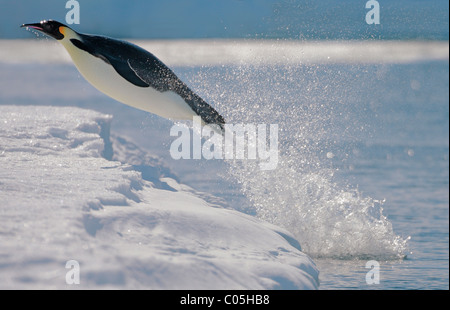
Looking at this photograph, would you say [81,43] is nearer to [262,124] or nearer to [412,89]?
[262,124]

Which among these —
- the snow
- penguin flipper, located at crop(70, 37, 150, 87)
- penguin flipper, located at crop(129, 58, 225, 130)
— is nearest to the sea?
penguin flipper, located at crop(129, 58, 225, 130)

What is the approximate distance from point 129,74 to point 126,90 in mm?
164

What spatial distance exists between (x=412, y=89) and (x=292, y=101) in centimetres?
1982

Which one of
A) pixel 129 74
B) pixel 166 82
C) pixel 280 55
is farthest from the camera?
pixel 280 55

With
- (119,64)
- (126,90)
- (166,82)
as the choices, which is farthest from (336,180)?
(119,64)

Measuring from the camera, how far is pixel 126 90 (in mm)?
6941

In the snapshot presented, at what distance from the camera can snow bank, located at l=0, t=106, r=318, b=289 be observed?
3605mm

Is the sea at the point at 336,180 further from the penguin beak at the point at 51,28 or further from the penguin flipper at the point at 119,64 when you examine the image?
the penguin beak at the point at 51,28

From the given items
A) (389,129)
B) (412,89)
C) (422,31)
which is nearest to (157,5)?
(422,31)

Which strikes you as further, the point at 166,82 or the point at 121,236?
the point at 166,82

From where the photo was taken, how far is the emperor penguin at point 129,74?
22.7ft

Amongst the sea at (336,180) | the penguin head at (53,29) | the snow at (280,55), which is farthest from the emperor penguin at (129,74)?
the snow at (280,55)

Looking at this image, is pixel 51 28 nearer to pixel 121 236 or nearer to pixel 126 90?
pixel 126 90

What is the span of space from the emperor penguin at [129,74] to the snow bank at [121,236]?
1.25 meters
